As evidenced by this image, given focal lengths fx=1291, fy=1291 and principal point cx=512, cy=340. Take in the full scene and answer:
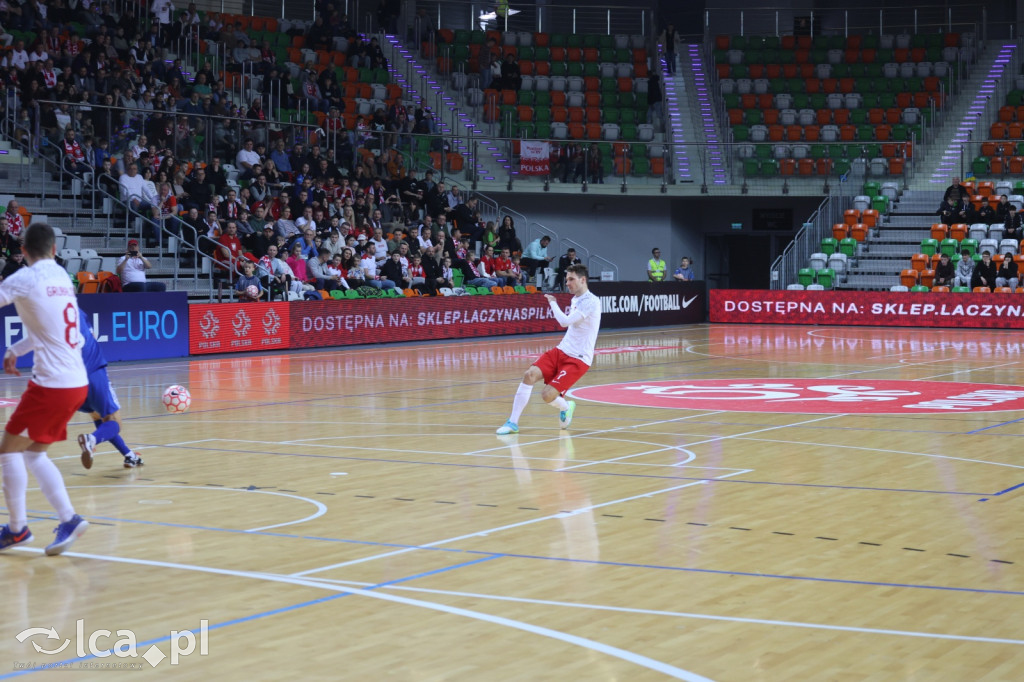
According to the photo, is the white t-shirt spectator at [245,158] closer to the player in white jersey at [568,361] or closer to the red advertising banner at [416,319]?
the red advertising banner at [416,319]

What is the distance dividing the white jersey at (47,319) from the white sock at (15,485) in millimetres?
489

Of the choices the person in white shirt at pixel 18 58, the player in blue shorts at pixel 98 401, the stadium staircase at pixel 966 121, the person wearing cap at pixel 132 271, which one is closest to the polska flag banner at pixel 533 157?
the stadium staircase at pixel 966 121

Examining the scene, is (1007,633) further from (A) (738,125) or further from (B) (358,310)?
(A) (738,125)

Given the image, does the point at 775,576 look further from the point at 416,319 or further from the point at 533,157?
the point at 533,157

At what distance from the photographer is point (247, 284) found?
25.0 meters

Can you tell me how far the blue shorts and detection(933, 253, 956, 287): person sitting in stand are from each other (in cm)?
2638

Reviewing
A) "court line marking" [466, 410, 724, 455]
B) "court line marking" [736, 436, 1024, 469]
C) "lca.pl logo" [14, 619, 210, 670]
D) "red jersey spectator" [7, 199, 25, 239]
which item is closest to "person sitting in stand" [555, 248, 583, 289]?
"red jersey spectator" [7, 199, 25, 239]

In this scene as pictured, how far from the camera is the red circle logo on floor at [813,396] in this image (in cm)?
1566

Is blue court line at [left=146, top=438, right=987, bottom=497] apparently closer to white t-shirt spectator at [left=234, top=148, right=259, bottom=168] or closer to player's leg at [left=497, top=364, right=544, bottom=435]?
player's leg at [left=497, top=364, right=544, bottom=435]

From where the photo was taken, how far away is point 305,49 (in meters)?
36.8

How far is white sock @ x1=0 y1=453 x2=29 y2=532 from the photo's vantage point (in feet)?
24.9

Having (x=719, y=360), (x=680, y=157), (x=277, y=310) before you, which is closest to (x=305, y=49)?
(x=680, y=157)

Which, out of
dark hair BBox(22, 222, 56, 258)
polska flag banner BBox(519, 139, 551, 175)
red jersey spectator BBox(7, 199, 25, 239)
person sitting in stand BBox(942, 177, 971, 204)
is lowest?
dark hair BBox(22, 222, 56, 258)

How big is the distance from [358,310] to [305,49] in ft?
43.0
